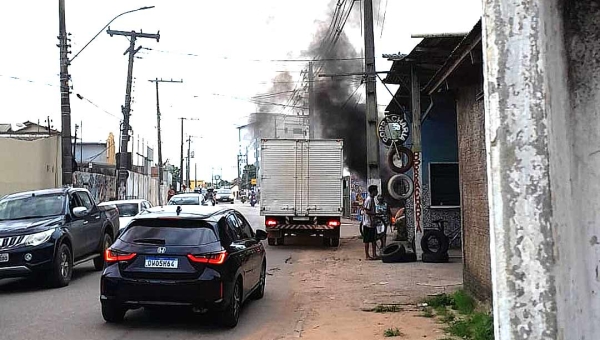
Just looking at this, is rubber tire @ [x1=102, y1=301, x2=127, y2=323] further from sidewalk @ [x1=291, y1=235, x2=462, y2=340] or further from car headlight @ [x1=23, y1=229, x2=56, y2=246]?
car headlight @ [x1=23, y1=229, x2=56, y2=246]

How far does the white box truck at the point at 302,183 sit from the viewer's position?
19078mm

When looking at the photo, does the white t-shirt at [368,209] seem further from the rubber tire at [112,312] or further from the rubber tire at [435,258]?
the rubber tire at [112,312]

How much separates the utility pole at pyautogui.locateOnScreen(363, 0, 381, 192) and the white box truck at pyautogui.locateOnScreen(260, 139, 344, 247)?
36.0 inches

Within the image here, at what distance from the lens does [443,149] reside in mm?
18250

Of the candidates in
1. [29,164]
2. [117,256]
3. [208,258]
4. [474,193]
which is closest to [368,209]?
[474,193]

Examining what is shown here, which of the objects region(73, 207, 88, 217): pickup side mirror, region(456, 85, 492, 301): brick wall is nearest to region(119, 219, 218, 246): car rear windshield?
region(456, 85, 492, 301): brick wall

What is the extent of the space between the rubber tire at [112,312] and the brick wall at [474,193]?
476cm

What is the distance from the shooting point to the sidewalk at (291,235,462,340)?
8.03m

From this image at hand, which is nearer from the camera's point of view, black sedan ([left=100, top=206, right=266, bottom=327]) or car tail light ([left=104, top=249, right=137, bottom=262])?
black sedan ([left=100, top=206, right=266, bottom=327])

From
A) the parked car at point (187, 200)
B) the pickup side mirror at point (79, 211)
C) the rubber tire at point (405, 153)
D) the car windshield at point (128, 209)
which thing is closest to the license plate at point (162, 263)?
the pickup side mirror at point (79, 211)

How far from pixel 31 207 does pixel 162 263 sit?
5572mm

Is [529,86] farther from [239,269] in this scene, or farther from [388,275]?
[388,275]

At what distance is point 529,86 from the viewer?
3.87m

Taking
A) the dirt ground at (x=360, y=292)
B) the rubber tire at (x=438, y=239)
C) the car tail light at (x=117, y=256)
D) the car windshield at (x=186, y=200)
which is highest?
the car windshield at (x=186, y=200)
